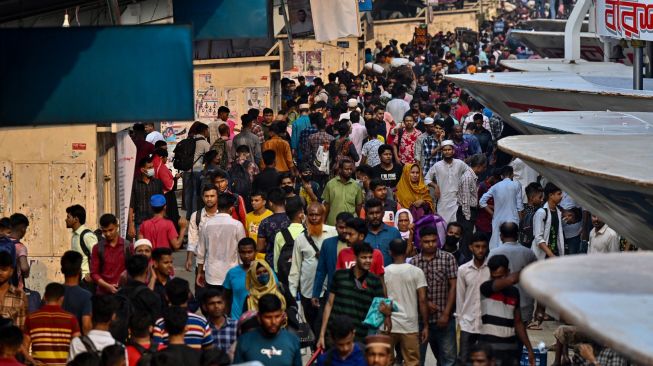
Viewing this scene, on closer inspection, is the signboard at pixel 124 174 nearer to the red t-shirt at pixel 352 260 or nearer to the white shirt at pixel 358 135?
the white shirt at pixel 358 135

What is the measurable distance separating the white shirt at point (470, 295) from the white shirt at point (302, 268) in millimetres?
1275

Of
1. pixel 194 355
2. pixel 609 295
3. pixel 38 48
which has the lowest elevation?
pixel 194 355

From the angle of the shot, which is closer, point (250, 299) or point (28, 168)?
point (250, 299)

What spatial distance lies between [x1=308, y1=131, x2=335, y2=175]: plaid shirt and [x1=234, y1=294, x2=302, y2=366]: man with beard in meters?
9.57

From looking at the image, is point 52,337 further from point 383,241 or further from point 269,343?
point 383,241

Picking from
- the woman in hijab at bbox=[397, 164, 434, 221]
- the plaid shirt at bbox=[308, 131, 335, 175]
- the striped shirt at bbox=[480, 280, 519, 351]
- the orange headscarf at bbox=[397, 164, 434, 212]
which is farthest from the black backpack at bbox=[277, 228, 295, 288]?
the plaid shirt at bbox=[308, 131, 335, 175]

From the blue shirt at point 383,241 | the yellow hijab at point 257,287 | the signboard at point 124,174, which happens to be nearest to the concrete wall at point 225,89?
the signboard at point 124,174

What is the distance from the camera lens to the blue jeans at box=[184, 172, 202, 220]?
1761 cm

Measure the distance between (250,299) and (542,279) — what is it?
547cm

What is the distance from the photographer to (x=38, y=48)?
37.0 ft

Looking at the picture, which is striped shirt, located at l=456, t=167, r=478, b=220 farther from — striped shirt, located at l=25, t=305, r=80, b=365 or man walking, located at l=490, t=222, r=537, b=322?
striped shirt, located at l=25, t=305, r=80, b=365

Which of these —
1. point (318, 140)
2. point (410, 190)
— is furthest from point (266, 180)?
point (318, 140)

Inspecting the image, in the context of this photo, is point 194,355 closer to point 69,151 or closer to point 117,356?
point 117,356

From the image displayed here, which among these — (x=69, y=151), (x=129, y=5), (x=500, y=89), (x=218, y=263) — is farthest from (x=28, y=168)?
(x=500, y=89)
